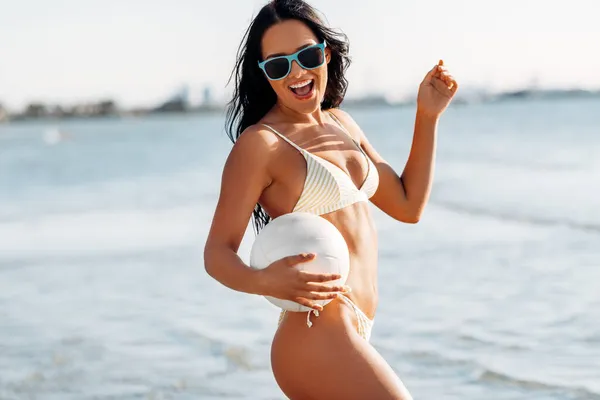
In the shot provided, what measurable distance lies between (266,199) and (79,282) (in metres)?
6.89

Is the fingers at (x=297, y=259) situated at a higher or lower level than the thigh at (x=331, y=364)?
higher

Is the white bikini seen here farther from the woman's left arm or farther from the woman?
the woman's left arm

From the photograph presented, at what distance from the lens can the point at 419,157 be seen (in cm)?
414

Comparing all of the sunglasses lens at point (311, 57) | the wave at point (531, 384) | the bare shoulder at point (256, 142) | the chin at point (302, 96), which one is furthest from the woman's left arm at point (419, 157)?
the wave at point (531, 384)

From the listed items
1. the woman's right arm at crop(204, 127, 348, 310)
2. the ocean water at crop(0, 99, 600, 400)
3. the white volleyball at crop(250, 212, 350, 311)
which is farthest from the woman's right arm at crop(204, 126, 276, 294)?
the ocean water at crop(0, 99, 600, 400)

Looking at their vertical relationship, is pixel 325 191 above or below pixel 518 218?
above

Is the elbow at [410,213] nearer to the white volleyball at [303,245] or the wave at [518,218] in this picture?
the white volleyball at [303,245]

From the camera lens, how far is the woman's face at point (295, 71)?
3.69 metres

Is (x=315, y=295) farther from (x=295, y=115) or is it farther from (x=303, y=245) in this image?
(x=295, y=115)

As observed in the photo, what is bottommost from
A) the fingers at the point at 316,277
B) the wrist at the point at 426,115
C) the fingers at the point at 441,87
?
the fingers at the point at 316,277

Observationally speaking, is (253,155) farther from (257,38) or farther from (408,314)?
(408,314)

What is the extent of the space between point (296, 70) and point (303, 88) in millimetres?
110

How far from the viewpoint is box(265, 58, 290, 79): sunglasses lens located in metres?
3.66

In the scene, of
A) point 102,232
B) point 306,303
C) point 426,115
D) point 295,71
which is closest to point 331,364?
point 306,303
